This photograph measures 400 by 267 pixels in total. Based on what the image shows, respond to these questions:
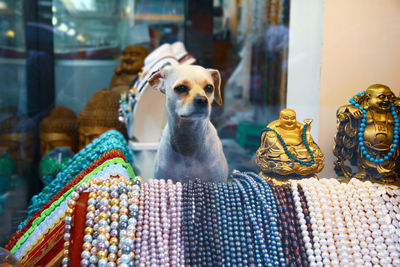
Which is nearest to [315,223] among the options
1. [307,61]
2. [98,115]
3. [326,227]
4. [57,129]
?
[326,227]

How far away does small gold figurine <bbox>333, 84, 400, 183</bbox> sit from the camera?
0.76 metres

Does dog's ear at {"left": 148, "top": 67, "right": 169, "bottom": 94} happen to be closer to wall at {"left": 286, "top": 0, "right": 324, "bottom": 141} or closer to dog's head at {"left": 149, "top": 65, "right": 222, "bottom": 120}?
dog's head at {"left": 149, "top": 65, "right": 222, "bottom": 120}

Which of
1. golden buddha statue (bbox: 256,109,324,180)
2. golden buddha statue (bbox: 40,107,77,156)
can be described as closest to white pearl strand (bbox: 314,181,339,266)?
golden buddha statue (bbox: 256,109,324,180)

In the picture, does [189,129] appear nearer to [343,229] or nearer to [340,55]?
[343,229]

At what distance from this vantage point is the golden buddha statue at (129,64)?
134 centimetres

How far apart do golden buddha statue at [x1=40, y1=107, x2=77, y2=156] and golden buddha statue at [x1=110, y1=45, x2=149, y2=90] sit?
204 mm

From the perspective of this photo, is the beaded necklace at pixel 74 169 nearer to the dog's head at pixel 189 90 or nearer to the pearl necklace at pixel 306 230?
the dog's head at pixel 189 90

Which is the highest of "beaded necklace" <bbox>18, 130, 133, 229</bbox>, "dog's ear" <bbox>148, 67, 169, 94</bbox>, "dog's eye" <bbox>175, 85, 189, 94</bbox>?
"dog's ear" <bbox>148, 67, 169, 94</bbox>

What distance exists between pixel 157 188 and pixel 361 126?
463mm

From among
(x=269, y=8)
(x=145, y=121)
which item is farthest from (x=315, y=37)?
(x=145, y=121)

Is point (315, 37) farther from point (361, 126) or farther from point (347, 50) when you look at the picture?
point (361, 126)

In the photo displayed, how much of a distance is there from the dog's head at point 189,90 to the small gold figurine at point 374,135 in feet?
1.09

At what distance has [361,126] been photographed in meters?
0.78

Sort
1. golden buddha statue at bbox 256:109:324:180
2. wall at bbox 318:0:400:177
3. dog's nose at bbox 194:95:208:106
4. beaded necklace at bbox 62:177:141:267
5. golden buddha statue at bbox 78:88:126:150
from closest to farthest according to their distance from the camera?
beaded necklace at bbox 62:177:141:267 → dog's nose at bbox 194:95:208:106 → golden buddha statue at bbox 256:109:324:180 → wall at bbox 318:0:400:177 → golden buddha statue at bbox 78:88:126:150
